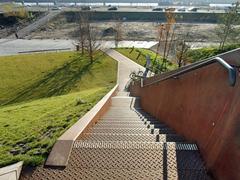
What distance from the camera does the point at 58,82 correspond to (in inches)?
955

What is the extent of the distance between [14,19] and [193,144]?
66.4 m

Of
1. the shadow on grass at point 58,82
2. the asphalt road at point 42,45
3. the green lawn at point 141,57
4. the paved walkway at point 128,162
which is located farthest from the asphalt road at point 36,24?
the paved walkway at point 128,162

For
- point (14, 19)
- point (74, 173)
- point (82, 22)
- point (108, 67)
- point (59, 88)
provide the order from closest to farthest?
point (74, 173) < point (59, 88) < point (108, 67) < point (82, 22) < point (14, 19)

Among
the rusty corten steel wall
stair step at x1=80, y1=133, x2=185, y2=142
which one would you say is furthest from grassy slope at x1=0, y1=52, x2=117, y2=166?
the rusty corten steel wall

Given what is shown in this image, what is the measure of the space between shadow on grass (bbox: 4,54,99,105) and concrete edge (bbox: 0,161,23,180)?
16501mm

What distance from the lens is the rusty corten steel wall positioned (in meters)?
3.51

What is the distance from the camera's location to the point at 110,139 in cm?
516

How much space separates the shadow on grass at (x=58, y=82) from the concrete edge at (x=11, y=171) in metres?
16.5

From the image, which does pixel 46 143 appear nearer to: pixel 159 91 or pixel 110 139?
pixel 110 139

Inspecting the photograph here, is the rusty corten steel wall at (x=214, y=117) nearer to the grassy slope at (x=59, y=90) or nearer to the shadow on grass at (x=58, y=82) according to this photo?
the grassy slope at (x=59, y=90)

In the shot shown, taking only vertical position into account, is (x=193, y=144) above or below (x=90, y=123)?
above

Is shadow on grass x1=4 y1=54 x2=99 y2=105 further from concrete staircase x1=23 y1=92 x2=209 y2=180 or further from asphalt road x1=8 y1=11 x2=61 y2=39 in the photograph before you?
asphalt road x1=8 y1=11 x2=61 y2=39

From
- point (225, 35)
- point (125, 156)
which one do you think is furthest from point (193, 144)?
point (225, 35)

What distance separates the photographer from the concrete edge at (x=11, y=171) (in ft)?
13.0
